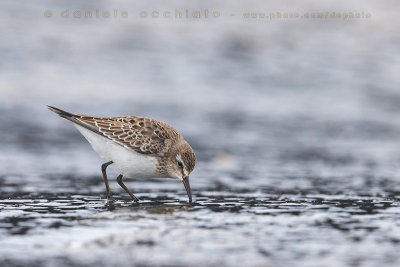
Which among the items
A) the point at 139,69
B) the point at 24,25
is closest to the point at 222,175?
the point at 139,69

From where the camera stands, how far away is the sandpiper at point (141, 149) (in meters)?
7.75

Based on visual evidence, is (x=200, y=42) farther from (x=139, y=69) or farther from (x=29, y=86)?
(x=29, y=86)

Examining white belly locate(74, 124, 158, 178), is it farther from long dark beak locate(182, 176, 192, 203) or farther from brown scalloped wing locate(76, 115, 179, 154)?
long dark beak locate(182, 176, 192, 203)

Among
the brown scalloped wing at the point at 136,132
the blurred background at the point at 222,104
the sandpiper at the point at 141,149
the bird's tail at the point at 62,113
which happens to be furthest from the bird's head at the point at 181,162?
the bird's tail at the point at 62,113

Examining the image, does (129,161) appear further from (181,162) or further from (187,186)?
(187,186)

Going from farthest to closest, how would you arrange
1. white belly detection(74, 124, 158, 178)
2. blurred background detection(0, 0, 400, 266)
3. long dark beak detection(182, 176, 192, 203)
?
white belly detection(74, 124, 158, 178), long dark beak detection(182, 176, 192, 203), blurred background detection(0, 0, 400, 266)

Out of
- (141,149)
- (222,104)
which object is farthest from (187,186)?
(222,104)

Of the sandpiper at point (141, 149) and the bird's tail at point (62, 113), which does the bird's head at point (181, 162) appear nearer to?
the sandpiper at point (141, 149)

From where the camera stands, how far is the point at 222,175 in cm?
1010

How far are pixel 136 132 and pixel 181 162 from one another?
666 millimetres

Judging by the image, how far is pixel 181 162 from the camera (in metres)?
7.75

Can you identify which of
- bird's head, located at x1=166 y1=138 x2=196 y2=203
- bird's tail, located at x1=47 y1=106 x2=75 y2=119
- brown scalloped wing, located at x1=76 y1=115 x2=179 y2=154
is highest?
bird's tail, located at x1=47 y1=106 x2=75 y2=119

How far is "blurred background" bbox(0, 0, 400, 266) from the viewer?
5.71m

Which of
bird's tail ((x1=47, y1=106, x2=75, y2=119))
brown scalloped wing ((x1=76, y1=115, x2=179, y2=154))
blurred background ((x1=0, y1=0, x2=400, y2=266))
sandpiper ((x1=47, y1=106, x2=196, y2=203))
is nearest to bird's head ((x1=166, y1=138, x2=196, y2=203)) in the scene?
sandpiper ((x1=47, y1=106, x2=196, y2=203))
